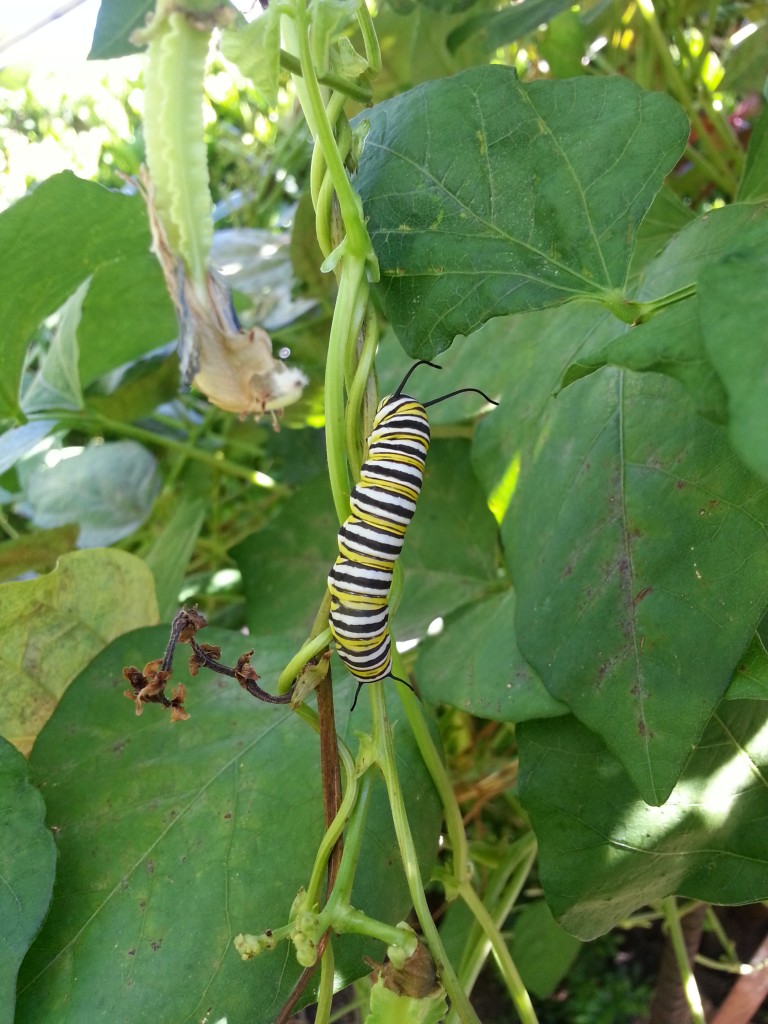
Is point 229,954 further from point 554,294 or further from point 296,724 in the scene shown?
point 554,294

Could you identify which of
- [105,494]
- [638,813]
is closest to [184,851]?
[638,813]

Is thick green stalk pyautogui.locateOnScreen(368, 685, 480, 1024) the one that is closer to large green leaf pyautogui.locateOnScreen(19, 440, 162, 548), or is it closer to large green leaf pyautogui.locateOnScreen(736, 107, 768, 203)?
large green leaf pyautogui.locateOnScreen(736, 107, 768, 203)

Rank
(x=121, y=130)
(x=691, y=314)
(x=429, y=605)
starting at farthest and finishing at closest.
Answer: (x=121, y=130)
(x=429, y=605)
(x=691, y=314)

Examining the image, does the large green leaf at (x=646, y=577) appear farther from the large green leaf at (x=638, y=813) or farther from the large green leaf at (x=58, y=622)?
the large green leaf at (x=58, y=622)

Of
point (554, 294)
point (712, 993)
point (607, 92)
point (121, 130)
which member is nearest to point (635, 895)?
point (554, 294)

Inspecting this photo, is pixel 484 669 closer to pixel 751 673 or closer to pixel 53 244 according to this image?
pixel 751 673

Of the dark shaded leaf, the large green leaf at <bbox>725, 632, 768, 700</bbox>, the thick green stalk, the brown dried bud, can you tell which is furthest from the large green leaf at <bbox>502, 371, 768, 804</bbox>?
the dark shaded leaf
